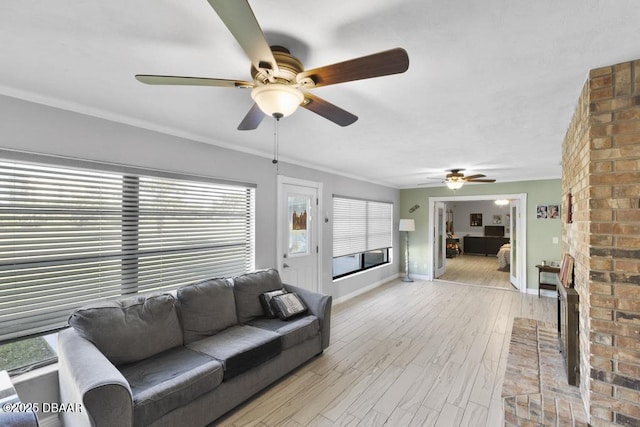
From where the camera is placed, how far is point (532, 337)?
3.00m

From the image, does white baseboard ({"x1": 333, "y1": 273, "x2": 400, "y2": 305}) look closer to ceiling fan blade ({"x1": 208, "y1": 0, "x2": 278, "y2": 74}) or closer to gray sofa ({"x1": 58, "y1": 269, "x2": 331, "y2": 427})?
gray sofa ({"x1": 58, "y1": 269, "x2": 331, "y2": 427})

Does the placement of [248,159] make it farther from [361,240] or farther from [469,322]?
[469,322]

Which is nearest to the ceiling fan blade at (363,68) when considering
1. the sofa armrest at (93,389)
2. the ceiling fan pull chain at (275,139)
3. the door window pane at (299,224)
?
the ceiling fan pull chain at (275,139)

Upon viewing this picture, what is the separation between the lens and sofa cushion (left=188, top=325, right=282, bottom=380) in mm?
2199

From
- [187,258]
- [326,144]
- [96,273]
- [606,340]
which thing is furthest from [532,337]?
[96,273]

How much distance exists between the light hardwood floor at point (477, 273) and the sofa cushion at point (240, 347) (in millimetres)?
5661

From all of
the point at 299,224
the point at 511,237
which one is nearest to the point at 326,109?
the point at 299,224

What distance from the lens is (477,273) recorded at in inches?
303

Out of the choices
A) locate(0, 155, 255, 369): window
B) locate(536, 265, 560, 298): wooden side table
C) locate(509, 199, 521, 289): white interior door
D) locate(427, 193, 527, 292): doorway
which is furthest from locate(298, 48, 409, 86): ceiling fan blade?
locate(509, 199, 521, 289): white interior door

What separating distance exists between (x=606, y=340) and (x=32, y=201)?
379 centimetres

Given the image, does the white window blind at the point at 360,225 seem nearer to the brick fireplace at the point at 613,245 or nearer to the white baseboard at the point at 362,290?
the white baseboard at the point at 362,290

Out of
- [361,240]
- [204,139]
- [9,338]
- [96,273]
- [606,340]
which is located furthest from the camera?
[361,240]

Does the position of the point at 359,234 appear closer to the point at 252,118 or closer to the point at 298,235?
the point at 298,235

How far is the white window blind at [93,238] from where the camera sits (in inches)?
79.8
